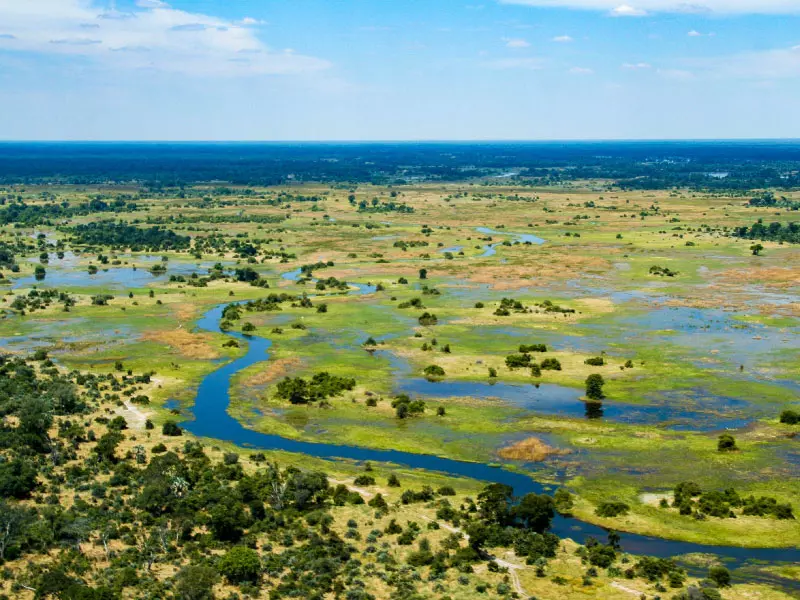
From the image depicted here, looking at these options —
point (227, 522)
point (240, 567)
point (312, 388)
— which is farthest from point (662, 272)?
point (240, 567)

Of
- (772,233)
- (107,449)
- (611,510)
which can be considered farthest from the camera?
(772,233)

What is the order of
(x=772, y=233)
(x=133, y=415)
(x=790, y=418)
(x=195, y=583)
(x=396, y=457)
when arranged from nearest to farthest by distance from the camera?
(x=195, y=583), (x=396, y=457), (x=790, y=418), (x=133, y=415), (x=772, y=233)

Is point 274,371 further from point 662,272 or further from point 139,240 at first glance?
point 139,240

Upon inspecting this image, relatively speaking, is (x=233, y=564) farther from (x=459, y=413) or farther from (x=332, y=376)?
(x=332, y=376)

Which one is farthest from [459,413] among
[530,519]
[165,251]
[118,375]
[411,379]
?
[165,251]

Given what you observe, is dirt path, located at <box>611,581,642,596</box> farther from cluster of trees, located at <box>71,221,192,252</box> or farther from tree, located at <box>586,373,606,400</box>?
cluster of trees, located at <box>71,221,192,252</box>

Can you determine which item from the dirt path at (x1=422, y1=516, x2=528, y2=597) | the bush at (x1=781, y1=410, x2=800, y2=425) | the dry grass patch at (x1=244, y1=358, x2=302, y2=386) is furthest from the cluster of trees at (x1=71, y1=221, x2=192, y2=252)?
the dirt path at (x1=422, y1=516, x2=528, y2=597)

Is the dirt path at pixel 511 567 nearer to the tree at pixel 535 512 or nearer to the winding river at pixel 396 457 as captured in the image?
the tree at pixel 535 512
